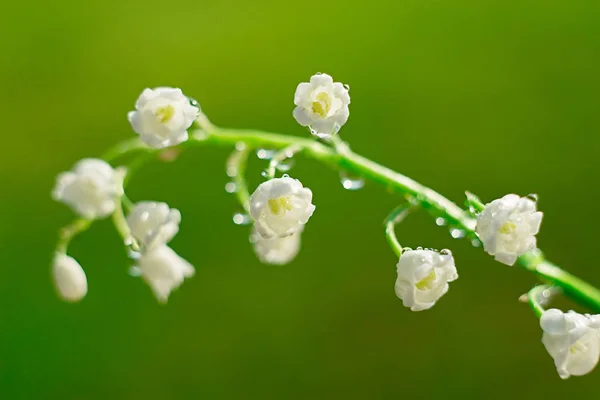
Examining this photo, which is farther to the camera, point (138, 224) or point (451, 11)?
point (451, 11)

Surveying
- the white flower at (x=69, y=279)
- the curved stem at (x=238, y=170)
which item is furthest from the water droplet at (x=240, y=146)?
the white flower at (x=69, y=279)

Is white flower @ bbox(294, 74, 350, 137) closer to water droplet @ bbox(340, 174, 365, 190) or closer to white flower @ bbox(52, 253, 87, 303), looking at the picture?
water droplet @ bbox(340, 174, 365, 190)

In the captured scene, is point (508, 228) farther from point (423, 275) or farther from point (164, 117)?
point (164, 117)

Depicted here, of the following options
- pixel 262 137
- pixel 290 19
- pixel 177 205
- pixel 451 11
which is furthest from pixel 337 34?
pixel 262 137

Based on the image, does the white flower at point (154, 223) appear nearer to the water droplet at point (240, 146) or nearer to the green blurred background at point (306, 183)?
the water droplet at point (240, 146)

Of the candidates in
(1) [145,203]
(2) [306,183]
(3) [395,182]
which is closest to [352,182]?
(3) [395,182]

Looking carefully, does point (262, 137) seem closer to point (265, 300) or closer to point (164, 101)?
point (164, 101)

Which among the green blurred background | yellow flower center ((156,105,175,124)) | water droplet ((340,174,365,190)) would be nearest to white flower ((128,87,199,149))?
yellow flower center ((156,105,175,124))
